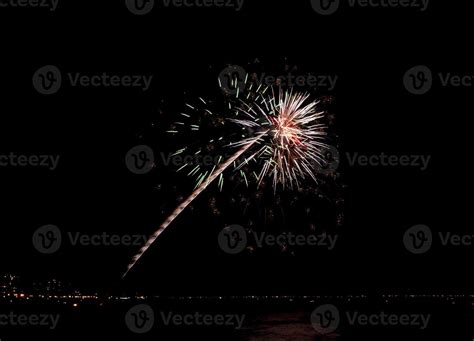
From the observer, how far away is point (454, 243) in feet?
180

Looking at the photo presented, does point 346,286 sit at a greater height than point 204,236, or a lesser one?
lesser

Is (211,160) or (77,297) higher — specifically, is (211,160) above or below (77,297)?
above

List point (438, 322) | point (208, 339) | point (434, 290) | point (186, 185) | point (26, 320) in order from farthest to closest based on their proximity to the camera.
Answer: point (434, 290), point (186, 185), point (438, 322), point (26, 320), point (208, 339)

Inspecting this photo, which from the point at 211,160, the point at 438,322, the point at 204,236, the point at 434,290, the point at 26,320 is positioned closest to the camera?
the point at 211,160

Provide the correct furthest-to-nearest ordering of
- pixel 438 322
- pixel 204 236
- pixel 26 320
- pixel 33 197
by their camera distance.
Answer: pixel 33 197
pixel 204 236
pixel 438 322
pixel 26 320

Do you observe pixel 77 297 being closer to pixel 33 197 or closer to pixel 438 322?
pixel 33 197

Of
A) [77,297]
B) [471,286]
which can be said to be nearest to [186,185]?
[77,297]

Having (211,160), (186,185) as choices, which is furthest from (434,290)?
(211,160)

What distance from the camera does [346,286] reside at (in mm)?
50906

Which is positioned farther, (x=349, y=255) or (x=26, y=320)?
(x=349, y=255)

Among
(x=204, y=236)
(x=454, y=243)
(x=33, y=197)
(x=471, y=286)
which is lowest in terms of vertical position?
(x=471, y=286)

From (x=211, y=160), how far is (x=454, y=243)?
38.8 meters

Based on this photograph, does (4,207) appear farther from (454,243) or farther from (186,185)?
(454,243)

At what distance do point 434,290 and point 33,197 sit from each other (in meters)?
38.2
